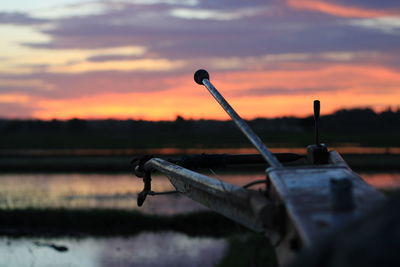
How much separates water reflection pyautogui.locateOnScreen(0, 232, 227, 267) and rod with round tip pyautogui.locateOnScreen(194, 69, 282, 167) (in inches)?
Answer: 516

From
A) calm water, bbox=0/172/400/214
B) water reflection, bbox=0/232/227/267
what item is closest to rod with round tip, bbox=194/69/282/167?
water reflection, bbox=0/232/227/267

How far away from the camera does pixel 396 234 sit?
1.15m

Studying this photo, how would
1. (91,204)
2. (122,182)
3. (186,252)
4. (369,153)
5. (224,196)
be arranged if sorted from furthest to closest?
1. (369,153)
2. (122,182)
3. (91,204)
4. (186,252)
5. (224,196)

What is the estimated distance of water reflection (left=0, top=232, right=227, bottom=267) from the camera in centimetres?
1717

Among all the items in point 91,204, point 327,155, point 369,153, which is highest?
point 327,155

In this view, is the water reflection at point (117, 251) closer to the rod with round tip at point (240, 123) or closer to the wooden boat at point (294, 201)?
the rod with round tip at point (240, 123)

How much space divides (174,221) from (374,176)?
17807mm

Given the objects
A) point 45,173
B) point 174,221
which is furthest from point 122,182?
point 174,221

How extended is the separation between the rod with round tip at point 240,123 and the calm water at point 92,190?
66.6ft

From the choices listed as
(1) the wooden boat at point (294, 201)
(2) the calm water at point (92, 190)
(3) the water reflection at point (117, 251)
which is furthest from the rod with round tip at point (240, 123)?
(2) the calm water at point (92, 190)

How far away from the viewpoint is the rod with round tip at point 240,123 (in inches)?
104

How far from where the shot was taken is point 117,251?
18.8 metres

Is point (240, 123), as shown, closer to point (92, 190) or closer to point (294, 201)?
point (294, 201)

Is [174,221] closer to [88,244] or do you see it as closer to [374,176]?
[88,244]
